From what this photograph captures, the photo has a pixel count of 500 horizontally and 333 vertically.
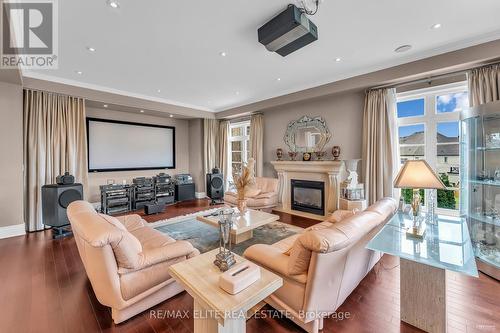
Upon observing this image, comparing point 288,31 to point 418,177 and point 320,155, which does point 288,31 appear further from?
point 320,155

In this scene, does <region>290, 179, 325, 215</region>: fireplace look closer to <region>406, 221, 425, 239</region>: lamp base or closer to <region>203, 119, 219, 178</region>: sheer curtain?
<region>406, 221, 425, 239</region>: lamp base

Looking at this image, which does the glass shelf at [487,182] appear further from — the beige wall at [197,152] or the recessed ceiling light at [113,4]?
the beige wall at [197,152]

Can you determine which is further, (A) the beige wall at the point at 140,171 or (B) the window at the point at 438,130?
(A) the beige wall at the point at 140,171

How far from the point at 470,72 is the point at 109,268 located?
473 cm

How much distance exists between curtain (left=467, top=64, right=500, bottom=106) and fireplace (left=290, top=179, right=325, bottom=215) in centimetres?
258

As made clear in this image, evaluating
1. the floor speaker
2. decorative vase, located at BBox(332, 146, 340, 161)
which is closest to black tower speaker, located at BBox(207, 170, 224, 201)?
the floor speaker

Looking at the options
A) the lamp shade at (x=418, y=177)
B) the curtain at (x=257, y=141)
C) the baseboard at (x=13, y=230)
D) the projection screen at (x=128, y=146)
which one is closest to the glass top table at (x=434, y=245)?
the lamp shade at (x=418, y=177)

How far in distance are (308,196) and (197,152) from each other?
3.80 metres

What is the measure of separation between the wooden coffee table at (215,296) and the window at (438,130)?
3.69m

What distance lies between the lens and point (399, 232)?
192 cm

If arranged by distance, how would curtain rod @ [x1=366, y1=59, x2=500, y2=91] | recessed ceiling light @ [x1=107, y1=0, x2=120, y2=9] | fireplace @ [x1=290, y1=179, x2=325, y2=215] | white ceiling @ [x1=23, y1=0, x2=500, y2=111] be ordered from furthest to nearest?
fireplace @ [x1=290, y1=179, x2=325, y2=215], curtain rod @ [x1=366, y1=59, x2=500, y2=91], white ceiling @ [x1=23, y1=0, x2=500, y2=111], recessed ceiling light @ [x1=107, y1=0, x2=120, y2=9]

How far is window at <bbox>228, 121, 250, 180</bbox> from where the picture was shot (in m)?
6.56

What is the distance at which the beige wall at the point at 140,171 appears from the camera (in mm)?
5207

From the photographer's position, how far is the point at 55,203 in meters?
3.56
